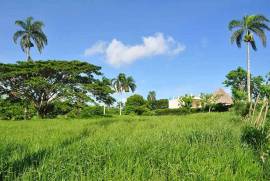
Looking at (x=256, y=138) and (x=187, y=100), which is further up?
(x=187, y=100)

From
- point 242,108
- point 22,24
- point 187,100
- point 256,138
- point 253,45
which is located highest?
point 22,24

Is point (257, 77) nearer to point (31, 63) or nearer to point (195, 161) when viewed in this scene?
point (31, 63)

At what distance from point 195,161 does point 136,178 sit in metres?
1.50

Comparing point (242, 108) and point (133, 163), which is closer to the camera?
point (133, 163)

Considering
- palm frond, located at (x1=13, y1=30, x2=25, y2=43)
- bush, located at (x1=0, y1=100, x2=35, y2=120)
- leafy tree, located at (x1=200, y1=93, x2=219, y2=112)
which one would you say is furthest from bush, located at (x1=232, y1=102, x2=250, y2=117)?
leafy tree, located at (x1=200, y1=93, x2=219, y2=112)

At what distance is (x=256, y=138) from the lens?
26.1 ft

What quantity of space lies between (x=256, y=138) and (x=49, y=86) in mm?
28254

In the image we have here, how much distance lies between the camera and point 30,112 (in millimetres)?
34531

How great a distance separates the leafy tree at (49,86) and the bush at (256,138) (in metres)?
27.1

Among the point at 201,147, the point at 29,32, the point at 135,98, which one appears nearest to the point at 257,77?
the point at 135,98

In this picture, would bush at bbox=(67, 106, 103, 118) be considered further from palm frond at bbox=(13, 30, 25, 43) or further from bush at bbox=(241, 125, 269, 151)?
bush at bbox=(241, 125, 269, 151)

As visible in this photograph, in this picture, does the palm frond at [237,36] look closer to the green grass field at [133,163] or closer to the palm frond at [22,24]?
the palm frond at [22,24]

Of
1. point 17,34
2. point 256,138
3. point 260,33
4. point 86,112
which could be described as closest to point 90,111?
point 86,112

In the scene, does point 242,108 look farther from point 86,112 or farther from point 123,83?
point 123,83
